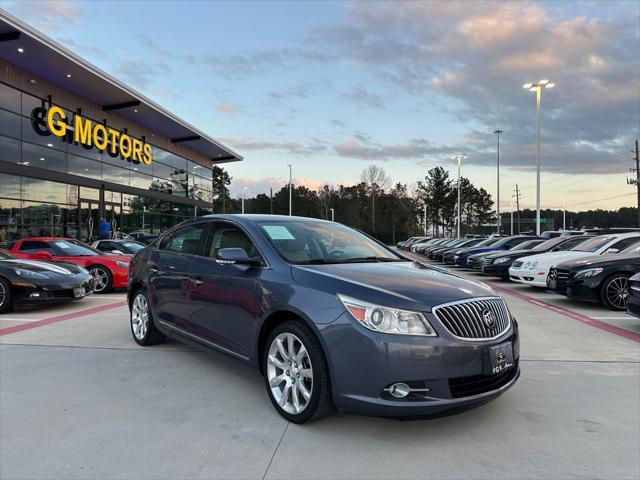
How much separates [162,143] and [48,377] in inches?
1179

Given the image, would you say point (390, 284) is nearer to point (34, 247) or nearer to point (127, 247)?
point (34, 247)

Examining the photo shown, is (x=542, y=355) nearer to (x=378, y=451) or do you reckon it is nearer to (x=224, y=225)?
(x=378, y=451)

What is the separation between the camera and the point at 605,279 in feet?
28.5

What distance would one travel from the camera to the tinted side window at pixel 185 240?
16.0 ft

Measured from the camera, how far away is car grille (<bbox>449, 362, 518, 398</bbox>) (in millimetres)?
2982

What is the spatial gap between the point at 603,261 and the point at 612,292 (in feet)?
1.98

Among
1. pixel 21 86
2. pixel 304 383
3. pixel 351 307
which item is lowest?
pixel 304 383

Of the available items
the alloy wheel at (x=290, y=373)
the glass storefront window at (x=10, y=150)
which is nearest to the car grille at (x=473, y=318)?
the alloy wheel at (x=290, y=373)

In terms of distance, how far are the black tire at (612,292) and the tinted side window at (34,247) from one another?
1219 cm

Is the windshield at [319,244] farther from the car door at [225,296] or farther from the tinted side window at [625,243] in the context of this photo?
the tinted side window at [625,243]

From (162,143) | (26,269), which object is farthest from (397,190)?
(26,269)

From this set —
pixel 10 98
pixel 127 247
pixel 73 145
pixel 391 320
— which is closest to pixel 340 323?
pixel 391 320

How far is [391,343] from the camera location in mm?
2910

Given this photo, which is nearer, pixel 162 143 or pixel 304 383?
pixel 304 383
